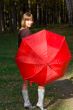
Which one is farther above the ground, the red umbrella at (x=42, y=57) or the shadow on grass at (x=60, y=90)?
the red umbrella at (x=42, y=57)

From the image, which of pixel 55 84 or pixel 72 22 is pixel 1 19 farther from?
pixel 55 84

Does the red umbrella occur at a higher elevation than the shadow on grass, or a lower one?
higher

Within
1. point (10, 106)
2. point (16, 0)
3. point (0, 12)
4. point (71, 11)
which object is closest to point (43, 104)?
point (10, 106)

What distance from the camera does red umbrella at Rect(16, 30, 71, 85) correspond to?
7199 millimetres

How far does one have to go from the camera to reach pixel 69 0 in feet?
107

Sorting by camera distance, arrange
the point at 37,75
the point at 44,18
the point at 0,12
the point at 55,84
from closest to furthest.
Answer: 1. the point at 37,75
2. the point at 55,84
3. the point at 0,12
4. the point at 44,18

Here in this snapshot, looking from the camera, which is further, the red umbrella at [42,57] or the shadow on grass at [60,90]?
the shadow on grass at [60,90]

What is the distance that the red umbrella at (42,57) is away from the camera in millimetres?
7199

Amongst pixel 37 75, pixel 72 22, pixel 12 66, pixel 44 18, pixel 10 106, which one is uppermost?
pixel 37 75

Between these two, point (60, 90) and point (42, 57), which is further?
point (60, 90)

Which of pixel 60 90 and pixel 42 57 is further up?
pixel 42 57

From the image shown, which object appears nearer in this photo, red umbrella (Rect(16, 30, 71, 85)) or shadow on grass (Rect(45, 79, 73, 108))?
red umbrella (Rect(16, 30, 71, 85))

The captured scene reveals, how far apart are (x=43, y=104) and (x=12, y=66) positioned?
5532 mm

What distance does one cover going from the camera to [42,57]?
7199 millimetres
